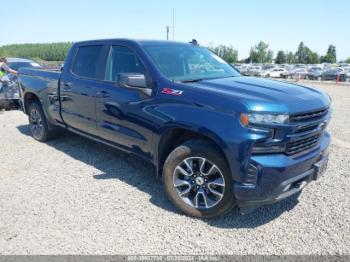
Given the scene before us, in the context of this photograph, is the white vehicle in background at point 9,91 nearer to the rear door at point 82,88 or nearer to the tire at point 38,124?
the tire at point 38,124

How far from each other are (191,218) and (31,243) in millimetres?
1631

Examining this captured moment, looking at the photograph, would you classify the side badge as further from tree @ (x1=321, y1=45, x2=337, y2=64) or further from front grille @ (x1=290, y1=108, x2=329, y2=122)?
tree @ (x1=321, y1=45, x2=337, y2=64)

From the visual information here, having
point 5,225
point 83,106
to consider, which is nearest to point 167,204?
point 5,225

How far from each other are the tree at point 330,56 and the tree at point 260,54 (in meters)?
19.4

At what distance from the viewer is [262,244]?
9.98ft

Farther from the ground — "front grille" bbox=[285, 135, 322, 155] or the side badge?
the side badge

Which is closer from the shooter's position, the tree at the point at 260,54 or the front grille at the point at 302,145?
the front grille at the point at 302,145

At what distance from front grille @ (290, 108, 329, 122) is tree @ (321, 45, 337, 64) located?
120 metres

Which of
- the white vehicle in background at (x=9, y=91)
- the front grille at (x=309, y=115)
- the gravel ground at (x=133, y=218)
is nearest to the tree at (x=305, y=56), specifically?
the white vehicle in background at (x=9, y=91)

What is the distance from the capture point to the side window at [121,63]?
4.02 meters

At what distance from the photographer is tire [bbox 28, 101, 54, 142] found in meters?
6.22

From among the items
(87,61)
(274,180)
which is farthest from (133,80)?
(274,180)


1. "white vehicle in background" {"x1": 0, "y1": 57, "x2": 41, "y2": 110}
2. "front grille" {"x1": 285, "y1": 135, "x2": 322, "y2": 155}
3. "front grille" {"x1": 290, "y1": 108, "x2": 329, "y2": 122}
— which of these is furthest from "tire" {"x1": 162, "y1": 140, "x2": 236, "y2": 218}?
"white vehicle in background" {"x1": 0, "y1": 57, "x2": 41, "y2": 110}

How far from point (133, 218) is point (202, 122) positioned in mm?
1327
